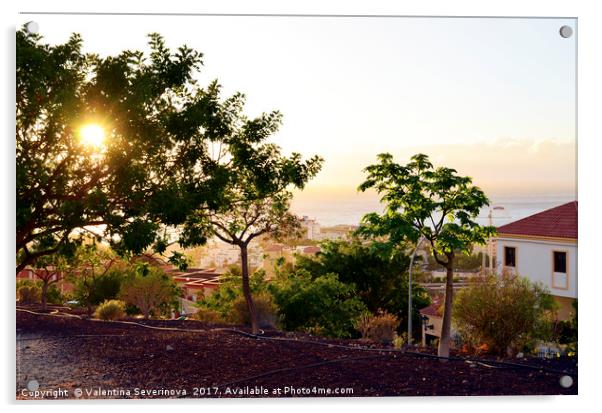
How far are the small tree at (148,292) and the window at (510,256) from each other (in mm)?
3722

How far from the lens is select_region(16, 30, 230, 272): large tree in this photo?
6.27m

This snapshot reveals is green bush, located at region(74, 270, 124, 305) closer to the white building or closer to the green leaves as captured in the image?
the white building

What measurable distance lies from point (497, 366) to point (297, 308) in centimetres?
235

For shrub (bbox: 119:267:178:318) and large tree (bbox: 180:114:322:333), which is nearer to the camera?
large tree (bbox: 180:114:322:333)

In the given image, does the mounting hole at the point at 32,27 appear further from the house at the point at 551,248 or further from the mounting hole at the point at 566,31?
the mounting hole at the point at 566,31

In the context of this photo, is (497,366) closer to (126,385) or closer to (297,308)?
(297,308)

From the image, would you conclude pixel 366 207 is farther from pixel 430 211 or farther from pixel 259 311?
pixel 259 311

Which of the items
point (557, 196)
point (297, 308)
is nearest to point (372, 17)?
point (557, 196)

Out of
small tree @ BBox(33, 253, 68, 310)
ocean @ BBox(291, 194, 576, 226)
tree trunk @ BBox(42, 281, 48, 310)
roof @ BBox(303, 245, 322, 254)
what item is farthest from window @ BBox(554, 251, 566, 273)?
tree trunk @ BBox(42, 281, 48, 310)

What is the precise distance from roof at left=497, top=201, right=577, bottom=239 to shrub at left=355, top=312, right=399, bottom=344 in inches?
69.9

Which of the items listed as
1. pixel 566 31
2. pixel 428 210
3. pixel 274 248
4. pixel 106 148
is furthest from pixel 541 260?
pixel 106 148

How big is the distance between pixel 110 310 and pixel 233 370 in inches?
65.1

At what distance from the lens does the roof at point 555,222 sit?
716cm

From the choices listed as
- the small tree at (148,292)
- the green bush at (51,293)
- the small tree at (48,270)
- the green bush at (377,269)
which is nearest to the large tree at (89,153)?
the small tree at (48,270)
